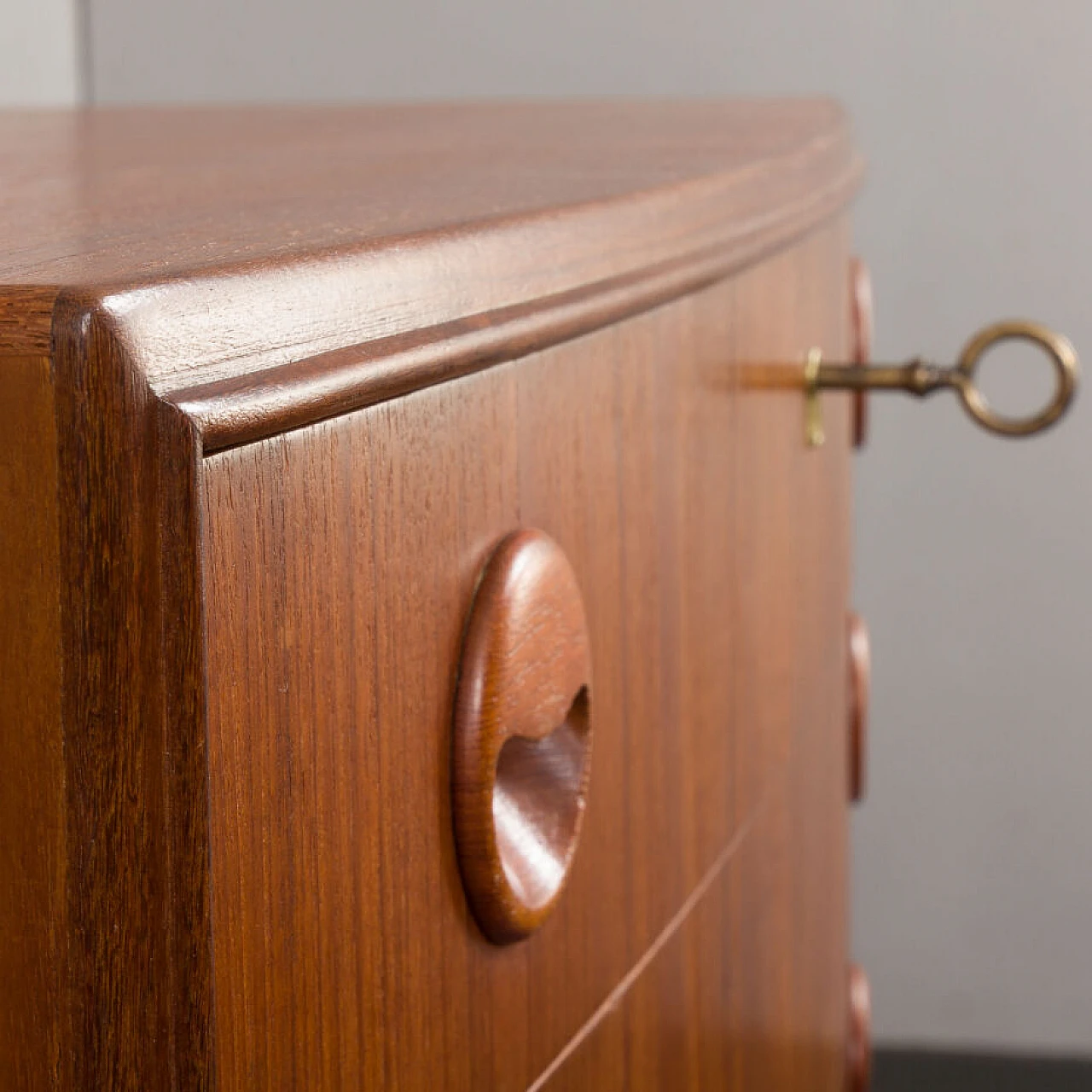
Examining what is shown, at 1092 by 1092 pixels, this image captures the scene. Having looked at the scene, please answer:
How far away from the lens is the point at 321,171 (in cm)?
50

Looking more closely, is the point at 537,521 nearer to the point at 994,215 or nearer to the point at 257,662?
the point at 257,662

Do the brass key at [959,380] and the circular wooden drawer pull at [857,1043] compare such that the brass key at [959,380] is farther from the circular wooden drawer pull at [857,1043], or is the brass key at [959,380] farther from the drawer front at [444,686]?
the circular wooden drawer pull at [857,1043]

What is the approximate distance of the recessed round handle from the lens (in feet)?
1.17

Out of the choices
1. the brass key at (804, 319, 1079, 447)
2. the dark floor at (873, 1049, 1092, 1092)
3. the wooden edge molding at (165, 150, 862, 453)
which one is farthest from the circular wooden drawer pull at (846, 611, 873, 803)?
the dark floor at (873, 1049, 1092, 1092)

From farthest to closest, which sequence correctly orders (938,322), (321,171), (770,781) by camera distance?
(938,322) → (770,781) → (321,171)

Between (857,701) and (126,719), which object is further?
(857,701)

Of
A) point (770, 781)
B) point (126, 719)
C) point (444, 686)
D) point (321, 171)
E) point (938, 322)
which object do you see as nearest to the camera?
point (126, 719)

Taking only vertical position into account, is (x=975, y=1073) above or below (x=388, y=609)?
below

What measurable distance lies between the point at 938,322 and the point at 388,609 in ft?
5.09

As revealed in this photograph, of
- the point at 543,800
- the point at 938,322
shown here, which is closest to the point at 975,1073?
the point at 938,322

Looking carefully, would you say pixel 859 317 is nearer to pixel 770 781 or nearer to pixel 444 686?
pixel 770 781

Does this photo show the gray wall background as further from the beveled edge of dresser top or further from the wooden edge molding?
the wooden edge molding

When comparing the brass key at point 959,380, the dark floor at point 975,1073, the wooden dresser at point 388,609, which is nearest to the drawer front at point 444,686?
the wooden dresser at point 388,609

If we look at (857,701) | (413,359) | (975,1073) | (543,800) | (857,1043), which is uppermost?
(413,359)
